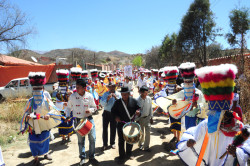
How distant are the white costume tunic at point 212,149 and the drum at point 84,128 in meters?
2.28

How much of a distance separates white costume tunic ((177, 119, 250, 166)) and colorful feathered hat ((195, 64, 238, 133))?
0.18 m

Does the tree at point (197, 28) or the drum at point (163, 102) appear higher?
the tree at point (197, 28)

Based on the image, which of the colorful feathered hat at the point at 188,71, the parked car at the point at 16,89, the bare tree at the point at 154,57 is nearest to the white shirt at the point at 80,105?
the colorful feathered hat at the point at 188,71

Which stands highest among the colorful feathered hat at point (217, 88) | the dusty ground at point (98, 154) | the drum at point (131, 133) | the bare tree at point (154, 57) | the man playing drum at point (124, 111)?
the bare tree at point (154, 57)

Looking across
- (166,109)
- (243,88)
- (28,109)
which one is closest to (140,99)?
(166,109)

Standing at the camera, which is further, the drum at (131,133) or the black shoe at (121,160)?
the black shoe at (121,160)

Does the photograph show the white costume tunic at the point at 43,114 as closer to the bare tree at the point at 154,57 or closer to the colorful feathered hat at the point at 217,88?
the colorful feathered hat at the point at 217,88

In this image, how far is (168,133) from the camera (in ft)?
21.7

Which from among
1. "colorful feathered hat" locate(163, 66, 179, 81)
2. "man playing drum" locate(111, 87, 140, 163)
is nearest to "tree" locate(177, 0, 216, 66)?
"colorful feathered hat" locate(163, 66, 179, 81)

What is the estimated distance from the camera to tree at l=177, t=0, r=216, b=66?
19.3 metres

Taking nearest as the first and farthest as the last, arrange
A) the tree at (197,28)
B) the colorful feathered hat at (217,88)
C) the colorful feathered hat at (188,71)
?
1. the colorful feathered hat at (217,88)
2. the colorful feathered hat at (188,71)
3. the tree at (197,28)

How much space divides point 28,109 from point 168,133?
4.83 metres

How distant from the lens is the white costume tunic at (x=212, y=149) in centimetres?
229

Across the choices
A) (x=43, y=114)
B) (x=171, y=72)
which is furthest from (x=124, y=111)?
(x=171, y=72)
